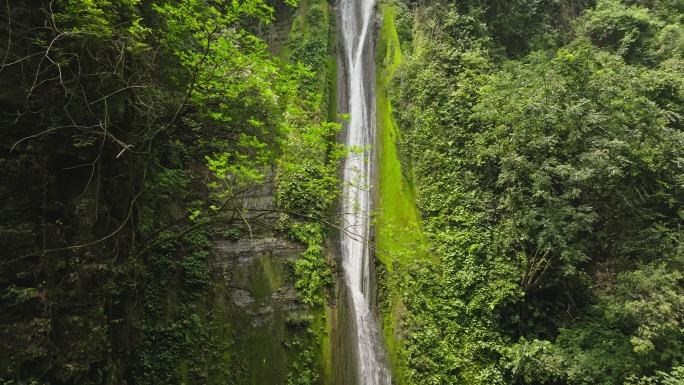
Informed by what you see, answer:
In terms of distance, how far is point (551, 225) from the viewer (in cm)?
871

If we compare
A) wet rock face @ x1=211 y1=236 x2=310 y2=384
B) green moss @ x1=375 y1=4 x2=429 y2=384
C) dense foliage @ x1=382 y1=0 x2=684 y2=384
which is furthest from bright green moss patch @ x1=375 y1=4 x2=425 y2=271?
wet rock face @ x1=211 y1=236 x2=310 y2=384

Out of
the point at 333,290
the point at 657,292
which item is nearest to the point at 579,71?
the point at 657,292

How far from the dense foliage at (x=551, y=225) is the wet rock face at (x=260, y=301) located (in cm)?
350

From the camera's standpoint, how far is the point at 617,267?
9984 mm

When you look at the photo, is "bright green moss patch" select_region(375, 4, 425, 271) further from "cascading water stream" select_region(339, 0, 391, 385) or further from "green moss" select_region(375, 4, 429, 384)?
"cascading water stream" select_region(339, 0, 391, 385)

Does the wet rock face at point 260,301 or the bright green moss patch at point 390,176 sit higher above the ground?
the bright green moss patch at point 390,176

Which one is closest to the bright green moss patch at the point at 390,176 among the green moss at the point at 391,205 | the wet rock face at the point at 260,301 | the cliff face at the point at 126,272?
the green moss at the point at 391,205

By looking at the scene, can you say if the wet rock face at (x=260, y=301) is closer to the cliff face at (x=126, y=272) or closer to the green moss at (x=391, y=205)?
the cliff face at (x=126, y=272)

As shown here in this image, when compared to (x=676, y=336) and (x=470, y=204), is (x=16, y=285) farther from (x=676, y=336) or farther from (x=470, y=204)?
(x=676, y=336)

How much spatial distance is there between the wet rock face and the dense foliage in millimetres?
3504

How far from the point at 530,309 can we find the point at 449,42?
34.0ft

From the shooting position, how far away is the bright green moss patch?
1177 cm

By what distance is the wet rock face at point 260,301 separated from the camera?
959 cm

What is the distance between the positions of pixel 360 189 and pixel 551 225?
5103 mm
